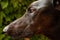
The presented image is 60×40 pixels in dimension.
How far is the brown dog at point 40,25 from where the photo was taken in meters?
3.05

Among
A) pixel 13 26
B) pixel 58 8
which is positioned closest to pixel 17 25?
pixel 13 26

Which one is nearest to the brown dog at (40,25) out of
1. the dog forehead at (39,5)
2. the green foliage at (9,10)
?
the dog forehead at (39,5)

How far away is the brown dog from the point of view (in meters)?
3.05

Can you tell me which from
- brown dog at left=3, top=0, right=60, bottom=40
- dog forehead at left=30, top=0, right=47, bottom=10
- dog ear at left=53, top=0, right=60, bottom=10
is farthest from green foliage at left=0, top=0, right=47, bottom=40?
dog ear at left=53, top=0, right=60, bottom=10

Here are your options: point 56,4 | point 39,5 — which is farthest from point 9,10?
point 56,4

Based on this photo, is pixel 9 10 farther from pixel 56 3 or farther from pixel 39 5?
pixel 56 3

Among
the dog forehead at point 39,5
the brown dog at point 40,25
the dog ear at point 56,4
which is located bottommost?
the brown dog at point 40,25

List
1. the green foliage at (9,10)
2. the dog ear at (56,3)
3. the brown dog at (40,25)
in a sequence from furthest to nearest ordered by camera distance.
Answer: the green foliage at (9,10)
the brown dog at (40,25)
the dog ear at (56,3)

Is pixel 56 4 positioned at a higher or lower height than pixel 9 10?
lower

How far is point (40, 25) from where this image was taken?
310 cm

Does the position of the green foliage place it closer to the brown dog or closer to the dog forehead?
the dog forehead

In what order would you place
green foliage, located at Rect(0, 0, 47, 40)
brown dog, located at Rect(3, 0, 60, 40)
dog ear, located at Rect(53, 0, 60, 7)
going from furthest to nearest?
green foliage, located at Rect(0, 0, 47, 40) < brown dog, located at Rect(3, 0, 60, 40) < dog ear, located at Rect(53, 0, 60, 7)

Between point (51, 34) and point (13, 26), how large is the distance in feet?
1.43

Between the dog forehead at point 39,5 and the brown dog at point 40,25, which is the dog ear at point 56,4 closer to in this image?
the brown dog at point 40,25
